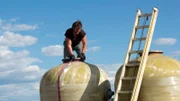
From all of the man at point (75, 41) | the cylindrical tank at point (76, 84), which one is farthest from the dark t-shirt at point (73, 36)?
the cylindrical tank at point (76, 84)

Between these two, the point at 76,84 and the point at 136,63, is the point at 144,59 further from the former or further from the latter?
the point at 76,84

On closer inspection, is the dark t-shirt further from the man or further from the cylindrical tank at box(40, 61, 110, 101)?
the cylindrical tank at box(40, 61, 110, 101)

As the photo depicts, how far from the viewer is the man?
41.9 ft

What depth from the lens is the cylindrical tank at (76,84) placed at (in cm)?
1187

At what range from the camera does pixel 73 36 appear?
13.1 meters

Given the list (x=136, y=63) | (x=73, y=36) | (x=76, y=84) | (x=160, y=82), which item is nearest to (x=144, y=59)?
(x=136, y=63)

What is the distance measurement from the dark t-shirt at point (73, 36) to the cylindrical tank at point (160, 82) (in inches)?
108

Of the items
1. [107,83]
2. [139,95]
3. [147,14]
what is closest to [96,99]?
[107,83]

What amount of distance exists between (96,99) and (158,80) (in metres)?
2.01

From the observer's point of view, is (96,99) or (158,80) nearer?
(158,80)

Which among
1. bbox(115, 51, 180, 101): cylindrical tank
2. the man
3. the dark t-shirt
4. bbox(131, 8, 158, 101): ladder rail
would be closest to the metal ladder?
bbox(131, 8, 158, 101): ladder rail

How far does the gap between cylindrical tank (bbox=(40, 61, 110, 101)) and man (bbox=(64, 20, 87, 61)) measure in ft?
2.25

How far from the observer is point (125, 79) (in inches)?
442

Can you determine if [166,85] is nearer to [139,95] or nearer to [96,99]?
[139,95]
